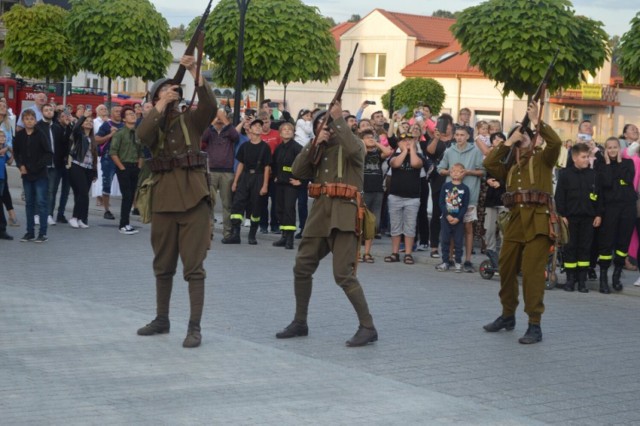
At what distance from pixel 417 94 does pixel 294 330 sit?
173 ft

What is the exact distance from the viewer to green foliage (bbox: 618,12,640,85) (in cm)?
1784

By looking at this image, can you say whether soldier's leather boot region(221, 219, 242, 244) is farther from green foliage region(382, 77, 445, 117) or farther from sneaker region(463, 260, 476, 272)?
green foliage region(382, 77, 445, 117)

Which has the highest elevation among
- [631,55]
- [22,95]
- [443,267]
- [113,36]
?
[113,36]

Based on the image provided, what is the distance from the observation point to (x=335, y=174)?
965cm

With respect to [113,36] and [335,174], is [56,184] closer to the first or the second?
[335,174]

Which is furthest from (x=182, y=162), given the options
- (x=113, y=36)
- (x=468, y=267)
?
(x=113, y=36)

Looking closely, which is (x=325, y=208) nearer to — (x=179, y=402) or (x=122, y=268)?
(x=179, y=402)

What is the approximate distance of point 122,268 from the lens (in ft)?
45.7

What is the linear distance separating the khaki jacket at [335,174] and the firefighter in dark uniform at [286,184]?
7175 mm

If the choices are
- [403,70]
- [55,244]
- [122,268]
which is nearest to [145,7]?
[55,244]

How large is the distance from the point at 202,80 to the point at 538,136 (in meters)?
3.13

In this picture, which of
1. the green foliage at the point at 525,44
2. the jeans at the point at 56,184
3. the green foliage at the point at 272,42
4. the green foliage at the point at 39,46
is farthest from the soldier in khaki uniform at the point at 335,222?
the green foliage at the point at 39,46

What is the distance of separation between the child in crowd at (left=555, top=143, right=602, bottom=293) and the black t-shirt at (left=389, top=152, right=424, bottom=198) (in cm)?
236

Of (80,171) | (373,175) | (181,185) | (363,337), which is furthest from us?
(80,171)
